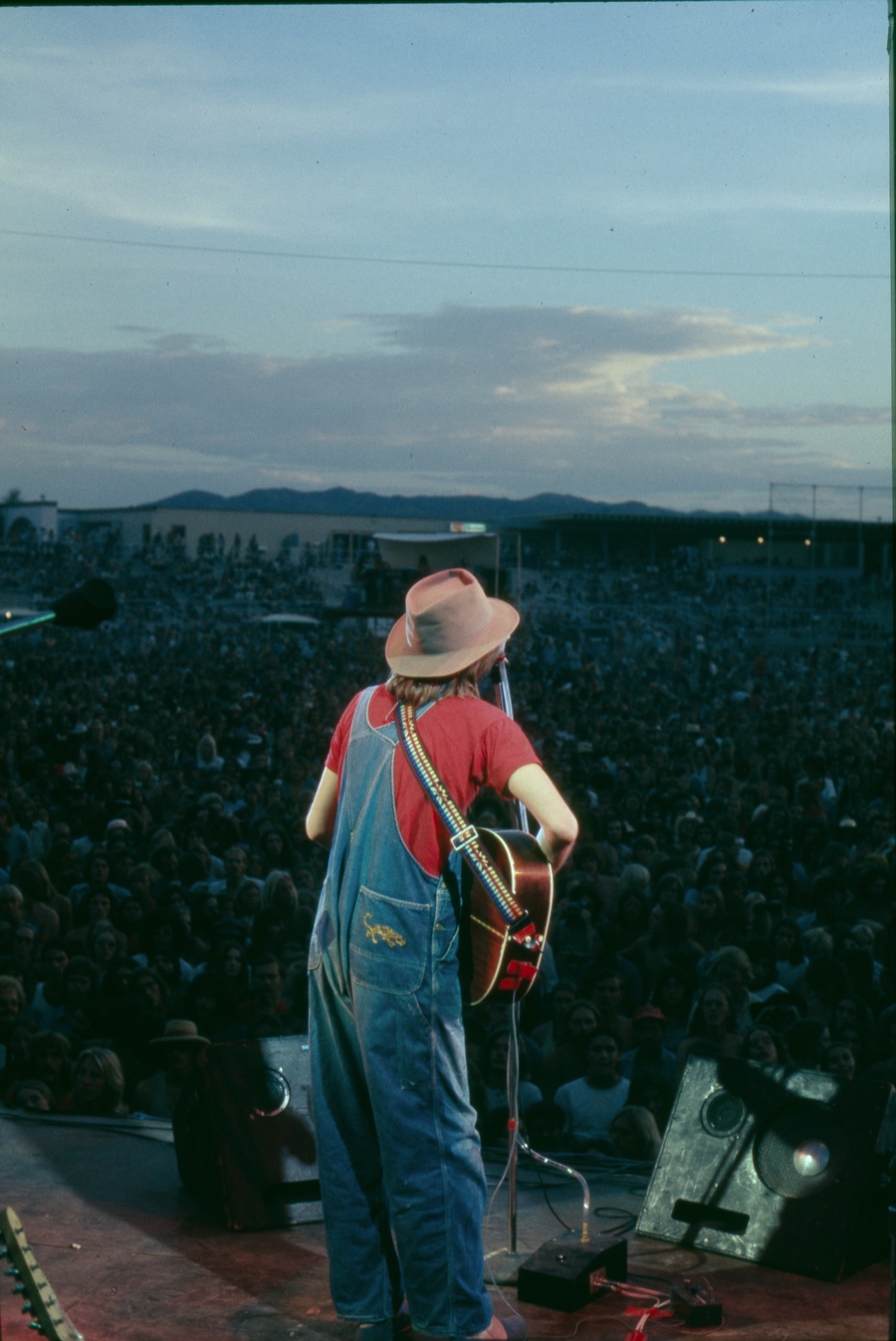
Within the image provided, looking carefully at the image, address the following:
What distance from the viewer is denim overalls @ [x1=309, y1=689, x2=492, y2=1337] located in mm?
2492

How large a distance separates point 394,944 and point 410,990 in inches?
3.4

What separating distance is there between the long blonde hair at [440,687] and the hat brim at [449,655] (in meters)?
0.01

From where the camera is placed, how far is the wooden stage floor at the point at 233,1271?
2.81 meters

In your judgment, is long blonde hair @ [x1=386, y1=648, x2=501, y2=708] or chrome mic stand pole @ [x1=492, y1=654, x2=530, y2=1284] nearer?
long blonde hair @ [x1=386, y1=648, x2=501, y2=708]

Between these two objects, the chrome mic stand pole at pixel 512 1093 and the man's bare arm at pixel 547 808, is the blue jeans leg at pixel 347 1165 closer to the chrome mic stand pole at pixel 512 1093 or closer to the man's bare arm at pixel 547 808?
the chrome mic stand pole at pixel 512 1093

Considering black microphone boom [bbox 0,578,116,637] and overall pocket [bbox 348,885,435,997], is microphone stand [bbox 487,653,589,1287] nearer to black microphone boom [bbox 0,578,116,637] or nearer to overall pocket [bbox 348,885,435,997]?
overall pocket [bbox 348,885,435,997]

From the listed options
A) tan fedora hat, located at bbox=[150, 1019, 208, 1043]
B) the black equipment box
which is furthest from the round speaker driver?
tan fedora hat, located at bbox=[150, 1019, 208, 1043]

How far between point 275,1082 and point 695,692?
15.7 meters

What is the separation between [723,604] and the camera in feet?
116

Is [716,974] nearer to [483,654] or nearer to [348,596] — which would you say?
[483,654]

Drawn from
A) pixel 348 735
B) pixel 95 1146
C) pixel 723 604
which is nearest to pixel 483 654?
pixel 348 735

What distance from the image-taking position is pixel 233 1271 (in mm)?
3109

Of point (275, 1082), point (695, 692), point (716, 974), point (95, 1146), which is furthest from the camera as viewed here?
point (695, 692)

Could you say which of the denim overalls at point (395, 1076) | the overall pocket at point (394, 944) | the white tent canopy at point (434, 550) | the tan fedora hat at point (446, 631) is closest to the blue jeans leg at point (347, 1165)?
the denim overalls at point (395, 1076)
